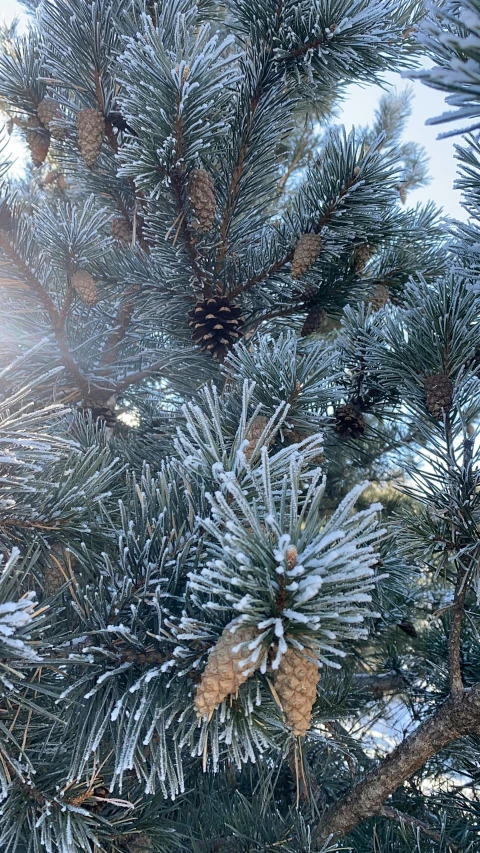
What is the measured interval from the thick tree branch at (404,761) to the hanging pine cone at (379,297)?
0.79 m

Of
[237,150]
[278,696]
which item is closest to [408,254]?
[237,150]

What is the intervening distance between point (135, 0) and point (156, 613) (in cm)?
123

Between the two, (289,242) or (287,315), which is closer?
(289,242)

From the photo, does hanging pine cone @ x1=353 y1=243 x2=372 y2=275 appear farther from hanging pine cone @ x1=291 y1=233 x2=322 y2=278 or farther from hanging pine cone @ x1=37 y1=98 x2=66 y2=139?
hanging pine cone @ x1=37 y1=98 x2=66 y2=139

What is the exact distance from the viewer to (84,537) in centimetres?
81

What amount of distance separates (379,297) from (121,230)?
0.58 meters

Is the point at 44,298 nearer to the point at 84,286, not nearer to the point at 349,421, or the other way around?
the point at 84,286

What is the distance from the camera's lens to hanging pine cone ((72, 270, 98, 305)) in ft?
3.74

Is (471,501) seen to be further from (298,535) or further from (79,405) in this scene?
(79,405)

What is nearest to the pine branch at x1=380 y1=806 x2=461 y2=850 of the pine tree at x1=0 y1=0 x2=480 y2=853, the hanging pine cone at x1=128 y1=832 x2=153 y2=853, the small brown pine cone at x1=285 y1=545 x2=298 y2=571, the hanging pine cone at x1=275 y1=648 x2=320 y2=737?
the pine tree at x1=0 y1=0 x2=480 y2=853

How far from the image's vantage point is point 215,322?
114 cm

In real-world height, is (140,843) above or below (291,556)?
below

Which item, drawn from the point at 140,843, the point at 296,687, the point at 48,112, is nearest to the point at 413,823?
the point at 140,843

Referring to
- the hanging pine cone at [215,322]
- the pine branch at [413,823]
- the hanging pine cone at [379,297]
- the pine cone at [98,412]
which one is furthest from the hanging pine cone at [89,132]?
the pine branch at [413,823]
